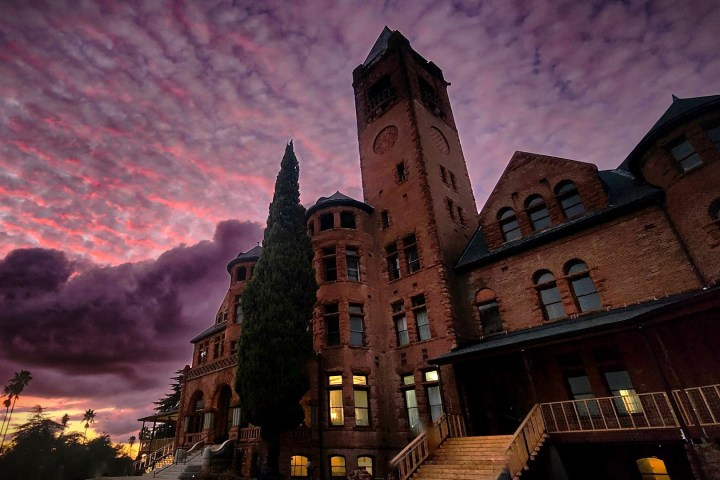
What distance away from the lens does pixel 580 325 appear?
14.7 metres

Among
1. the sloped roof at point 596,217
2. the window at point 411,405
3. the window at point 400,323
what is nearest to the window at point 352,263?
the window at point 400,323

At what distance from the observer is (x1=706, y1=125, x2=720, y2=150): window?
14982 mm

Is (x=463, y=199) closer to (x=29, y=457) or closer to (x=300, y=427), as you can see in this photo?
(x=300, y=427)

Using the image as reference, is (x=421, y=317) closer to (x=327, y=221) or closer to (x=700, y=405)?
(x=327, y=221)

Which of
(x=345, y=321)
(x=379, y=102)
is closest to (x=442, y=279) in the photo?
(x=345, y=321)

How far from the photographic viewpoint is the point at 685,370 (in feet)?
43.9

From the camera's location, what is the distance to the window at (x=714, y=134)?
15.0m

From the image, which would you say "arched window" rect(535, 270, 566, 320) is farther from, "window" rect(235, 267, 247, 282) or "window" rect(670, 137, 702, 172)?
"window" rect(235, 267, 247, 282)

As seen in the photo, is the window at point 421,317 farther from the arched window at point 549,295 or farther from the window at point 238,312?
the window at point 238,312

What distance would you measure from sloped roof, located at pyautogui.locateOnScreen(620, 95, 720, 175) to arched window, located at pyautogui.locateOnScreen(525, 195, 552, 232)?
13.6ft

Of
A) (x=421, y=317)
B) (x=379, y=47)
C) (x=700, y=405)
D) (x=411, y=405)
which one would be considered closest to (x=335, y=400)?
(x=411, y=405)

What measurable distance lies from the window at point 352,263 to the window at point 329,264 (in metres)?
0.86

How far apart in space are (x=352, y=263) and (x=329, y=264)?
153cm

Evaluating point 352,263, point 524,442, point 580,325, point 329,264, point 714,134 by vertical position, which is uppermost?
point 329,264
